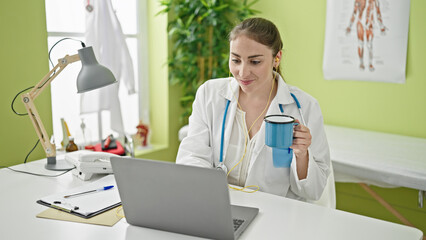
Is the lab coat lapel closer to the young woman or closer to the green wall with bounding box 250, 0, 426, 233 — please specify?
the young woman

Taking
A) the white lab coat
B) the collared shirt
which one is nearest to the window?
the white lab coat

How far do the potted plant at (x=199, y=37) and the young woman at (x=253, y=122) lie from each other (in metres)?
1.49

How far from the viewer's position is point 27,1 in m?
2.42

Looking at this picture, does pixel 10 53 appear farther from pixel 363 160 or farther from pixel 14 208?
pixel 363 160

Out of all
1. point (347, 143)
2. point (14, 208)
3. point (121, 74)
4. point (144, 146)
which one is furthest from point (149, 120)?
point (14, 208)

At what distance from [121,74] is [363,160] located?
181 cm

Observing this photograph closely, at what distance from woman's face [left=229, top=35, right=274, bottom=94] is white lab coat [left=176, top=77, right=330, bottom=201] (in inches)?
5.3

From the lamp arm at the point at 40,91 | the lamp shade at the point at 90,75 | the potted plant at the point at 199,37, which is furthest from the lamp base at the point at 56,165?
the potted plant at the point at 199,37

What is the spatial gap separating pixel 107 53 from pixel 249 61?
1.50 metres

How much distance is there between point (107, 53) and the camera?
298cm

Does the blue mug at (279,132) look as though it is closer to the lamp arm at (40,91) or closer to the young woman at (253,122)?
the young woman at (253,122)

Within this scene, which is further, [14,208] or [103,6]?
[103,6]

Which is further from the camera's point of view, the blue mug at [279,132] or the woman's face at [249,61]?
the woman's face at [249,61]

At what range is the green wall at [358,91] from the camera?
114 inches
